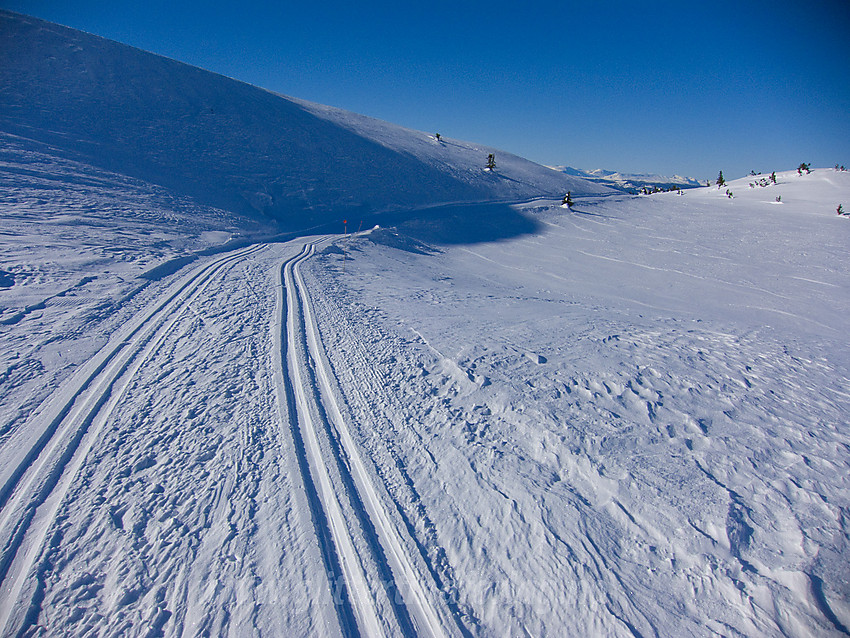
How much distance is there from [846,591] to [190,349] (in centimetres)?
844

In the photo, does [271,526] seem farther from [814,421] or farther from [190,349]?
[814,421]

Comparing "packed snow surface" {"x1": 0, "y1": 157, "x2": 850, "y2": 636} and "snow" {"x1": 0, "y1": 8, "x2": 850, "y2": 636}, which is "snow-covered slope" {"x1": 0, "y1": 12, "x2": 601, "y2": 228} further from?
"packed snow surface" {"x1": 0, "y1": 157, "x2": 850, "y2": 636}

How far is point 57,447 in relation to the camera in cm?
424

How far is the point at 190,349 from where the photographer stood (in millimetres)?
6434

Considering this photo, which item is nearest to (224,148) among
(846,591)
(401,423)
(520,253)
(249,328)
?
(520,253)

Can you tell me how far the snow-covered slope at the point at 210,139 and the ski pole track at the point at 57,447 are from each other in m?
13.7

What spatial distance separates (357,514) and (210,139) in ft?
93.5

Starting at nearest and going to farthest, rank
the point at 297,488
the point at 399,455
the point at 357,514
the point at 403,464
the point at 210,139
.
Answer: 1. the point at 357,514
2. the point at 297,488
3. the point at 403,464
4. the point at 399,455
5. the point at 210,139

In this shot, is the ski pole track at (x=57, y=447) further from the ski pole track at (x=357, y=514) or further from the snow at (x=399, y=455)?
the ski pole track at (x=357, y=514)

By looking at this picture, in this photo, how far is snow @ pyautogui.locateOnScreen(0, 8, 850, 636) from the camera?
3.04 metres

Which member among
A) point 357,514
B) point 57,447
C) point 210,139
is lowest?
point 357,514

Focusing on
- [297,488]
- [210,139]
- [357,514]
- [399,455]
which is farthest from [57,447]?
[210,139]

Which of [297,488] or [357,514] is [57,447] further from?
[357,514]

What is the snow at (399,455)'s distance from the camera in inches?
120
